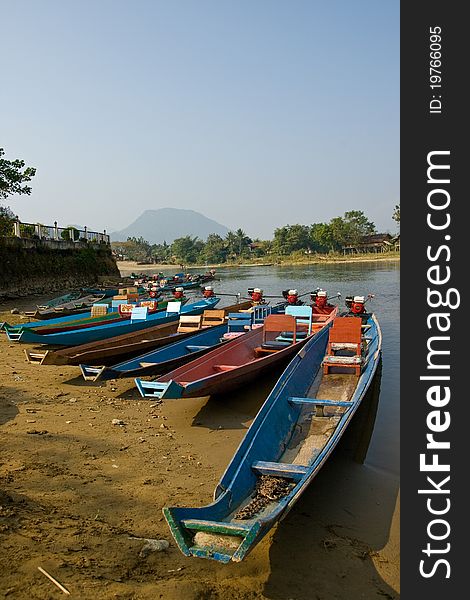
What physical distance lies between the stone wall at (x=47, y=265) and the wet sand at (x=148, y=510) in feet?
56.8

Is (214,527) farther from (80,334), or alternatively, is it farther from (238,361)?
(80,334)

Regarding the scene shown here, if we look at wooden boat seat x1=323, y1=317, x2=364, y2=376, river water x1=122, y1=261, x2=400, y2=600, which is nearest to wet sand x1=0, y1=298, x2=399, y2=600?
river water x1=122, y1=261, x2=400, y2=600

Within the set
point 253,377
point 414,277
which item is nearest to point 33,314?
point 253,377

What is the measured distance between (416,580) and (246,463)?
1.75 metres

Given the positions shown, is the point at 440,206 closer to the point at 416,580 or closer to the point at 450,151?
the point at 450,151

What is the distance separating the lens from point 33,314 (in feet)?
52.4

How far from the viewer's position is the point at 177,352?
994cm

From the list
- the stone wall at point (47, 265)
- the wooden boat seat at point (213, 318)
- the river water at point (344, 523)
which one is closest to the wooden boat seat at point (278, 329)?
the wooden boat seat at point (213, 318)

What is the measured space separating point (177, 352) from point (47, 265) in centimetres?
1994

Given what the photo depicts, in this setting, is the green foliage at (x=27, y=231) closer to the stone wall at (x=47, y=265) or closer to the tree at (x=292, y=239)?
the stone wall at (x=47, y=265)

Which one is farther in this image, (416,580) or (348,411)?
(348,411)

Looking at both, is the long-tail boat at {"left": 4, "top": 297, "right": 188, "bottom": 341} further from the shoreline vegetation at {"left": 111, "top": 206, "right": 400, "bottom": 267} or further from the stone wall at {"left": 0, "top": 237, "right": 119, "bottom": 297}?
the shoreline vegetation at {"left": 111, "top": 206, "right": 400, "bottom": 267}

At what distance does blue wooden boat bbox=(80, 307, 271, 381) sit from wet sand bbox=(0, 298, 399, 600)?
0.46 m

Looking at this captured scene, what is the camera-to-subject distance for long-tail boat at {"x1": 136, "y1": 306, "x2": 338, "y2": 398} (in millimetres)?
7020
